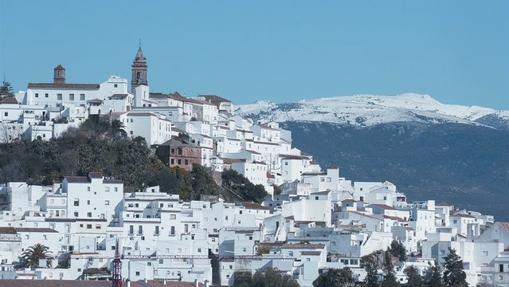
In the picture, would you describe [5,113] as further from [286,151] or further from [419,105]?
[419,105]

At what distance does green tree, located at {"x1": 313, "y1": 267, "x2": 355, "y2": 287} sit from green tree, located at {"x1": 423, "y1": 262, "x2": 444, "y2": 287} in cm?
301

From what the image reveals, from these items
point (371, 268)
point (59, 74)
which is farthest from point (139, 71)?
point (371, 268)

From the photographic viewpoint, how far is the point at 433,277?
2810 inches

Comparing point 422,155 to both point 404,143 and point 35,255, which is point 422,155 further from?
point 35,255

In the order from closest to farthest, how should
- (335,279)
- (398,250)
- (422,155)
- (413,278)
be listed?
(335,279) → (413,278) → (398,250) → (422,155)

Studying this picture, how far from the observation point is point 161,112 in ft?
287

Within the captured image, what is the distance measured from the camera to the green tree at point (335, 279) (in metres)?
69.7

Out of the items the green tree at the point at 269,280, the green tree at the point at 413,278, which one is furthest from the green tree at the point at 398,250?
the green tree at the point at 269,280

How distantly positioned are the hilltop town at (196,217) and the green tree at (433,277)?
1030 millimetres

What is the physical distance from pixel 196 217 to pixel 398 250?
28.8 ft

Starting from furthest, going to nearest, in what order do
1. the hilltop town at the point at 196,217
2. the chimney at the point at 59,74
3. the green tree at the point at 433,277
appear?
the chimney at the point at 59,74
the hilltop town at the point at 196,217
the green tree at the point at 433,277

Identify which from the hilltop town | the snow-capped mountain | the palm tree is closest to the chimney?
the hilltop town

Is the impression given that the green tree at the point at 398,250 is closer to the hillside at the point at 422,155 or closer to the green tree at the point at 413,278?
the green tree at the point at 413,278

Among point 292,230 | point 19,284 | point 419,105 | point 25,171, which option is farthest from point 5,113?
point 419,105
